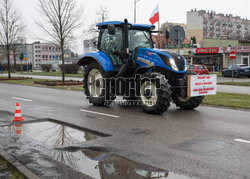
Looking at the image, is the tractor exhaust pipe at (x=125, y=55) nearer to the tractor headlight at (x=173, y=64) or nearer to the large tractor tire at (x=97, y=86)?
the large tractor tire at (x=97, y=86)

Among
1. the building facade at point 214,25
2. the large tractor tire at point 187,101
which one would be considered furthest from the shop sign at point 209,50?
the building facade at point 214,25

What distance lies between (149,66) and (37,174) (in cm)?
556

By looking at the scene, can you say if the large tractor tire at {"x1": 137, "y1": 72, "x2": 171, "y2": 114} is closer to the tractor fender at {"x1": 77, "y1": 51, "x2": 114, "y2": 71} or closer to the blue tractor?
the blue tractor

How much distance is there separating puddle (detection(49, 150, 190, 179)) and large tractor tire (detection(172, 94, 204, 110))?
206 inches

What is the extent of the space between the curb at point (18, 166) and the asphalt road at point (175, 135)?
1599 millimetres

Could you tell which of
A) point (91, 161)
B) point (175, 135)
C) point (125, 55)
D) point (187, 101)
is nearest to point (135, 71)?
point (125, 55)

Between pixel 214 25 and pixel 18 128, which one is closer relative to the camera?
pixel 18 128

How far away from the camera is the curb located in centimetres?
418

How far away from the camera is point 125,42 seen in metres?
9.84

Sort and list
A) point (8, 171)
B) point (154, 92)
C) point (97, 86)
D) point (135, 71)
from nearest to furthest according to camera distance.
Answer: point (8, 171)
point (154, 92)
point (135, 71)
point (97, 86)

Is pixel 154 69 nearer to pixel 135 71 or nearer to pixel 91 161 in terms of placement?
pixel 135 71

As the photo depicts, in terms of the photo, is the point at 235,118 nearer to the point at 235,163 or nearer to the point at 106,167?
the point at 235,163

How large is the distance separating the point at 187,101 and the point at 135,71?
6.53 ft

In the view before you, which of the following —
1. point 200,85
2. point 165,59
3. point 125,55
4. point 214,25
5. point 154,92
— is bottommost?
point 154,92
